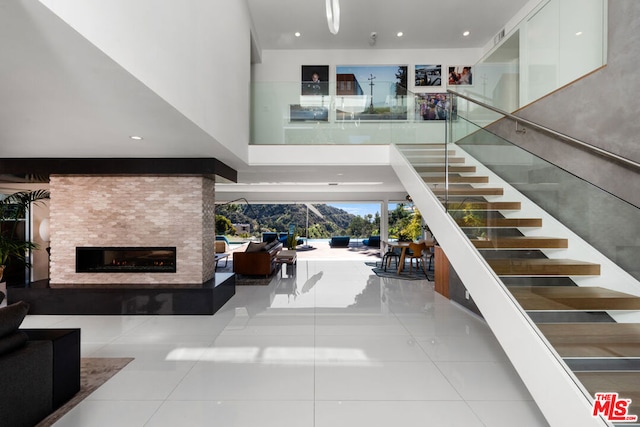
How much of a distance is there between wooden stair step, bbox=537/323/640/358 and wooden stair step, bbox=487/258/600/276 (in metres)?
0.57

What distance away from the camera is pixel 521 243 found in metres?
3.15

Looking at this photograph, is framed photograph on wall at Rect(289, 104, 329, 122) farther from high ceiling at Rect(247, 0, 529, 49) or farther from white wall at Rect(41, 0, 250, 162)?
high ceiling at Rect(247, 0, 529, 49)

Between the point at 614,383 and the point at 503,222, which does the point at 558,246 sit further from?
the point at 614,383

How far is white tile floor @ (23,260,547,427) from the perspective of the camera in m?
2.50

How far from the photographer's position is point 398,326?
4.48m

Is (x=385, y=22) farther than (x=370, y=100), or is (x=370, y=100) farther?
(x=385, y=22)

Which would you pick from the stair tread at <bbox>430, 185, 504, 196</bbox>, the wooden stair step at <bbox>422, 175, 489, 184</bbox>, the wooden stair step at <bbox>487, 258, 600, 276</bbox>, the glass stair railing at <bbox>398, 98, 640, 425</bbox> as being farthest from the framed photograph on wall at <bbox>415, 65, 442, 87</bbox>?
the wooden stair step at <bbox>487, 258, 600, 276</bbox>

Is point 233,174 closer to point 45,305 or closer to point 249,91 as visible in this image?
point 249,91

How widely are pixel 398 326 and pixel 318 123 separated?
3911 mm

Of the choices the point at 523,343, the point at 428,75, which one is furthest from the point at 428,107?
the point at 523,343

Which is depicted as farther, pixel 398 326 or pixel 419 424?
pixel 398 326

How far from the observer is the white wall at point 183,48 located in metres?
1.70

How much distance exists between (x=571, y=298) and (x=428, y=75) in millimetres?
7595

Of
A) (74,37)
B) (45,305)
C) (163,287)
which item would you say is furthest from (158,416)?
(45,305)
